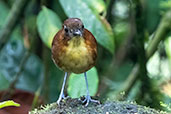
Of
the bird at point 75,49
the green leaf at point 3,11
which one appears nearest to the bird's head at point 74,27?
the bird at point 75,49

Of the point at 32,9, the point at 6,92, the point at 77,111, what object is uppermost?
the point at 32,9

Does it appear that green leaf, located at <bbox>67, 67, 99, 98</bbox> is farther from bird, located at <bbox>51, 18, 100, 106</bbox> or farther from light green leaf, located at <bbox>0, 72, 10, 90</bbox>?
light green leaf, located at <bbox>0, 72, 10, 90</bbox>

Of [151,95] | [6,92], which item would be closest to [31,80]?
[6,92]

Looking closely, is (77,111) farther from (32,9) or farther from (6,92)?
(32,9)

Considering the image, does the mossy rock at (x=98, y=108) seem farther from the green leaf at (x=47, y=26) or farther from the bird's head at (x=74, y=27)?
Answer: the green leaf at (x=47, y=26)

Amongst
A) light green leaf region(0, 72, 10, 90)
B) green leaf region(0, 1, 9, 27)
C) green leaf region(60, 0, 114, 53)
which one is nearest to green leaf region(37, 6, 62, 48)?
green leaf region(60, 0, 114, 53)

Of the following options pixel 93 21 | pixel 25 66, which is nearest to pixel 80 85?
pixel 93 21
